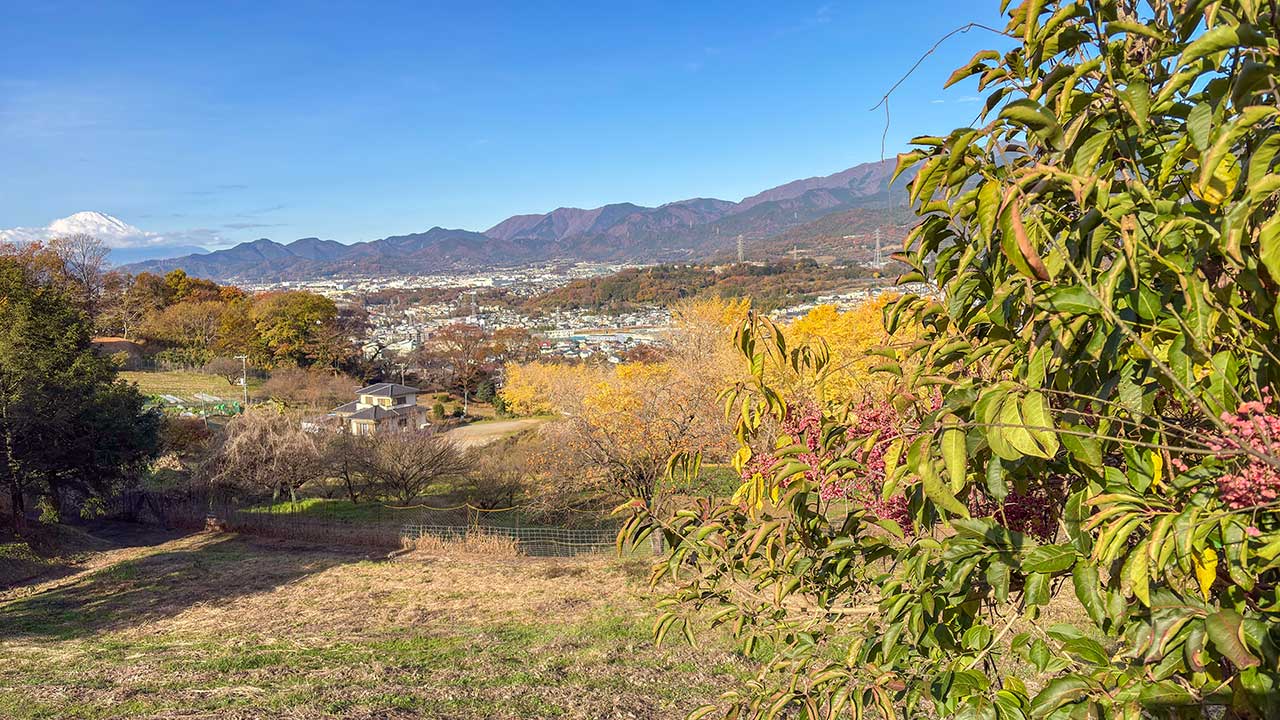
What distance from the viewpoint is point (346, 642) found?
783 cm

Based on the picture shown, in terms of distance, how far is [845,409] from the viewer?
2.08 m

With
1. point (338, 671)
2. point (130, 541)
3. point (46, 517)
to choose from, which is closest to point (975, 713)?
point (338, 671)

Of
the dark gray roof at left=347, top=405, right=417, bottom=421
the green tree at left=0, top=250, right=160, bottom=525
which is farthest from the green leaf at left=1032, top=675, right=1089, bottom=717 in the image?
the dark gray roof at left=347, top=405, right=417, bottom=421

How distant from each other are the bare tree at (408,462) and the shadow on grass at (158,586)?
5113 millimetres

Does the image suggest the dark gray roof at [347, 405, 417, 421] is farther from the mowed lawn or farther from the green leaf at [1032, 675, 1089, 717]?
the green leaf at [1032, 675, 1089, 717]

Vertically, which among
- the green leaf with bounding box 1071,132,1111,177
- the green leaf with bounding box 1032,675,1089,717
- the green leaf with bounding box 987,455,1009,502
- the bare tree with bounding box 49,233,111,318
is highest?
the bare tree with bounding box 49,233,111,318

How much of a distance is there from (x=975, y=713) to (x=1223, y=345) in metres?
0.75

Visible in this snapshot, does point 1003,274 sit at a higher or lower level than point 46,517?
higher

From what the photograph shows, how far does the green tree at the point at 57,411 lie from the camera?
1332 cm

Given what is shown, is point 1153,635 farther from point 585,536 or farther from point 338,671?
point 585,536

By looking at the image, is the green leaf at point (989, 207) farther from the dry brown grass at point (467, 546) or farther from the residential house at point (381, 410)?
the residential house at point (381, 410)

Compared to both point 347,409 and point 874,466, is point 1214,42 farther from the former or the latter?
point 347,409

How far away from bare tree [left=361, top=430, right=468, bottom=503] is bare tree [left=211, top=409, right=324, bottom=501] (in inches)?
60.3

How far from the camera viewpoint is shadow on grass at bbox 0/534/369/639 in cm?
939
